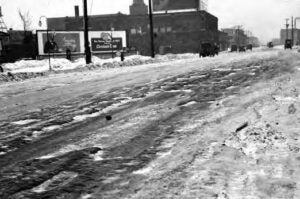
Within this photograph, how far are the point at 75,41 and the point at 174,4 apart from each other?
56810mm

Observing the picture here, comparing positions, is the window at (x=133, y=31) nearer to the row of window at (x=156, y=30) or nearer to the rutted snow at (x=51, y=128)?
the row of window at (x=156, y=30)

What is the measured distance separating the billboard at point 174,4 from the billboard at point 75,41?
4988 cm

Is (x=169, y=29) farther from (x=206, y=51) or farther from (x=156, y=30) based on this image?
(x=206, y=51)

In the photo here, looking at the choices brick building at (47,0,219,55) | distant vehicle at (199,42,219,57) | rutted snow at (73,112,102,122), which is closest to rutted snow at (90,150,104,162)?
rutted snow at (73,112,102,122)

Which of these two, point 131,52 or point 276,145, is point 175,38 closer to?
point 131,52

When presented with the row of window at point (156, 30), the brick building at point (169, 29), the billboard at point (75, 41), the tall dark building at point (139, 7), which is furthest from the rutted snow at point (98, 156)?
the tall dark building at point (139, 7)

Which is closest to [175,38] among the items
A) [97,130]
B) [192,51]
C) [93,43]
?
[192,51]

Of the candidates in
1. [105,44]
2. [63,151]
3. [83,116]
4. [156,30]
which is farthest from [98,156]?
[156,30]

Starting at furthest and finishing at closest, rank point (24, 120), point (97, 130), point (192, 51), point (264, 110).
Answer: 1. point (192, 51)
2. point (24, 120)
3. point (264, 110)
4. point (97, 130)

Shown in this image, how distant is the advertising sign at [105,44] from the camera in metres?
46.0

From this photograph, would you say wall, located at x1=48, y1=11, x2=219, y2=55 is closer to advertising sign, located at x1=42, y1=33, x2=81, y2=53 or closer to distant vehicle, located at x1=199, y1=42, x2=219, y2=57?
distant vehicle, located at x1=199, y1=42, x2=219, y2=57

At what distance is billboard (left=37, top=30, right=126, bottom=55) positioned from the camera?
1667 inches

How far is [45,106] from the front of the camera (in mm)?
8758

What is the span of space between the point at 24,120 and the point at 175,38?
243ft
